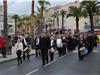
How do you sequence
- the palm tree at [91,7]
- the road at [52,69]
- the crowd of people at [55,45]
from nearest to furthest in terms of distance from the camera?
the road at [52,69], the crowd of people at [55,45], the palm tree at [91,7]

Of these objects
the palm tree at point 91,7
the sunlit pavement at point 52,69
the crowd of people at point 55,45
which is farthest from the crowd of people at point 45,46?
the palm tree at point 91,7

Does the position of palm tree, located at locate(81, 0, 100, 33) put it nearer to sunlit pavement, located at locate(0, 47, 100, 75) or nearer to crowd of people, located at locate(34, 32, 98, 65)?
crowd of people, located at locate(34, 32, 98, 65)

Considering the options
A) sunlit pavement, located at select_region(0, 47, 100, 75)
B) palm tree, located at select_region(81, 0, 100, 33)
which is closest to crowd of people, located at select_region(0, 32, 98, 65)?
sunlit pavement, located at select_region(0, 47, 100, 75)

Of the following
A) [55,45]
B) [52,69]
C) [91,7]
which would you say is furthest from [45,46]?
[91,7]

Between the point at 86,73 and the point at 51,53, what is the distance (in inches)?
340

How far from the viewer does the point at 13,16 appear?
121000mm

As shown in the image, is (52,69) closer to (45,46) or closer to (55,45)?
(45,46)

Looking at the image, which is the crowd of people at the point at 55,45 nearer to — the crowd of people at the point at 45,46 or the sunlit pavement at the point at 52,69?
the crowd of people at the point at 45,46

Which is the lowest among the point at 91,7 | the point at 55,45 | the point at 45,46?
the point at 55,45

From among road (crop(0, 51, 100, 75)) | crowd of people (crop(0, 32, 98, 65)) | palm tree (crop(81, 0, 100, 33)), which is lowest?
road (crop(0, 51, 100, 75))

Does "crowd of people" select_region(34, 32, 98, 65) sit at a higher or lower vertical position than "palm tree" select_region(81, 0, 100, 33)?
lower

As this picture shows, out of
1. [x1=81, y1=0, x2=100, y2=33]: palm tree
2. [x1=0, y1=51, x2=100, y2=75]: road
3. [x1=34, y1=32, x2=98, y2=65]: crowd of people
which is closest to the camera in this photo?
[x1=0, y1=51, x2=100, y2=75]: road

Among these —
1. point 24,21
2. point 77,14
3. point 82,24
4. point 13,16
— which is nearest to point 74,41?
point 77,14

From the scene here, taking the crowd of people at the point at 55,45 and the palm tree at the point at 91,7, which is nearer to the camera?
the crowd of people at the point at 55,45
